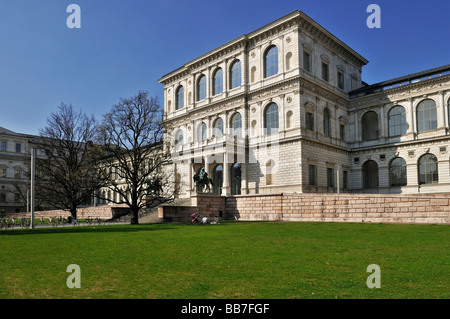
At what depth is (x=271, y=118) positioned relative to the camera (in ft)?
161

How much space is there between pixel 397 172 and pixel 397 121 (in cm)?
660

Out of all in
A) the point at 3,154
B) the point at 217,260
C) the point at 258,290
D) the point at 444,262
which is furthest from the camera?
the point at 3,154

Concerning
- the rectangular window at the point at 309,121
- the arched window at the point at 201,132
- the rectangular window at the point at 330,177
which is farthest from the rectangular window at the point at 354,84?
the arched window at the point at 201,132

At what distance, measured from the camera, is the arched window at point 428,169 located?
45.6 metres

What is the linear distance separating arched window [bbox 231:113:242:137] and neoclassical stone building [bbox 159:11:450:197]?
14cm

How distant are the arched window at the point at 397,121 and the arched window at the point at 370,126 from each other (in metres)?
2.06

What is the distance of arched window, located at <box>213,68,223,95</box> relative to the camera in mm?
55934

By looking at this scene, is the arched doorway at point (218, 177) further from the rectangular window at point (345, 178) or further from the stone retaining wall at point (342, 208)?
the rectangular window at point (345, 178)

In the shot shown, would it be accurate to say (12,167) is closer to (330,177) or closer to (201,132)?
(201,132)

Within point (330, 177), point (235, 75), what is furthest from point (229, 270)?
point (235, 75)

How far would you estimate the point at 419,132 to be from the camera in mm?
47625

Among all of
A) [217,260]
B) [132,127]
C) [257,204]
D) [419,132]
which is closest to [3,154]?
[132,127]
